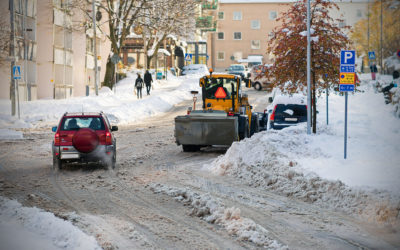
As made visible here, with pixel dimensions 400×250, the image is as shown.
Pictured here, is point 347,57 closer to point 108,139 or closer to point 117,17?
point 108,139

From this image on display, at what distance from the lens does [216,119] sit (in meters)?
17.0

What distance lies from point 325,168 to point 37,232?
7215 mm

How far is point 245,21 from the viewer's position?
104125mm

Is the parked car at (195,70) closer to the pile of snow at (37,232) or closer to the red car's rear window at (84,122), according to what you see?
the red car's rear window at (84,122)

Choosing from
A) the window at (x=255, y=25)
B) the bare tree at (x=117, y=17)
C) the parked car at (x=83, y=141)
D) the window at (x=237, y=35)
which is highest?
the window at (x=255, y=25)

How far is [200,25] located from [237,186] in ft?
193

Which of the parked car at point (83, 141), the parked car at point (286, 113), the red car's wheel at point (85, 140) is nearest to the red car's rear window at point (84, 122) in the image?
the parked car at point (83, 141)

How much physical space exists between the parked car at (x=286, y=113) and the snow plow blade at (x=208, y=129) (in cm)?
558

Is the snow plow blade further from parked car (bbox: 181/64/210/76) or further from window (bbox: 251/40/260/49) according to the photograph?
window (bbox: 251/40/260/49)

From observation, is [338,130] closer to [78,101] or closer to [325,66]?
[325,66]

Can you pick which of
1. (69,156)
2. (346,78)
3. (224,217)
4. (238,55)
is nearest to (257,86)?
(346,78)

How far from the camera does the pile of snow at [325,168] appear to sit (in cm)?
1018

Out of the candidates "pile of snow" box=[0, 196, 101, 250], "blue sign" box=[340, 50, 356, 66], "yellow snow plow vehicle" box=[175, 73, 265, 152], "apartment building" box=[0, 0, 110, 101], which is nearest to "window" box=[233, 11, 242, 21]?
"apartment building" box=[0, 0, 110, 101]

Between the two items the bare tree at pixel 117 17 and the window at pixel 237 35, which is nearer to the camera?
the bare tree at pixel 117 17
